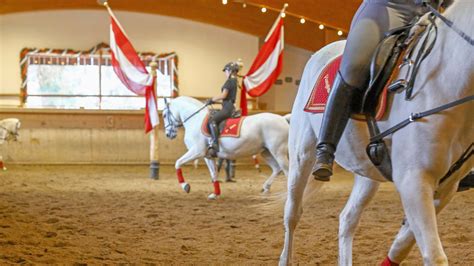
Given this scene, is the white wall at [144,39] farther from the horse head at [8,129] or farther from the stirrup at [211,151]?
the stirrup at [211,151]

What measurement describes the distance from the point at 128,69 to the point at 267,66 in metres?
3.08

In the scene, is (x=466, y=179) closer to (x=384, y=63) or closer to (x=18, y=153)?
(x=384, y=63)

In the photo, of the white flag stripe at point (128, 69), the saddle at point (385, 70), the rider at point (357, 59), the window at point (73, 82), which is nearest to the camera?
the saddle at point (385, 70)

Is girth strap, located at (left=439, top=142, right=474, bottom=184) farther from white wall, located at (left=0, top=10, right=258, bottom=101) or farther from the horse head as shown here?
white wall, located at (left=0, top=10, right=258, bottom=101)

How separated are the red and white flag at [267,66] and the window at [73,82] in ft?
25.1

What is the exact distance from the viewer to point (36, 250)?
4.99 metres

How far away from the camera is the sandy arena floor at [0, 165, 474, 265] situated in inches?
201

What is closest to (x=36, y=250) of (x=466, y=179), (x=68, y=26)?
(x=466, y=179)

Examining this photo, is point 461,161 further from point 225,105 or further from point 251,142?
point 225,105

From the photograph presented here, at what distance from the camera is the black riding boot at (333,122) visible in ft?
10.5

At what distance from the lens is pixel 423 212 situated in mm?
2715

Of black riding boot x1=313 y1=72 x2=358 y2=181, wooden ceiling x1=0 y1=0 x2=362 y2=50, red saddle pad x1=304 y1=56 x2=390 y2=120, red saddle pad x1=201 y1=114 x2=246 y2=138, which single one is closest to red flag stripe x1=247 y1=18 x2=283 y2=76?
red saddle pad x1=201 y1=114 x2=246 y2=138

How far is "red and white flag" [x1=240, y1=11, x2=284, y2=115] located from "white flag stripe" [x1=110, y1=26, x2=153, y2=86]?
7.47 feet

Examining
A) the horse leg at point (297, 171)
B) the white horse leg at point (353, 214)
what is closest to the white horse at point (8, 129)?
the horse leg at point (297, 171)
